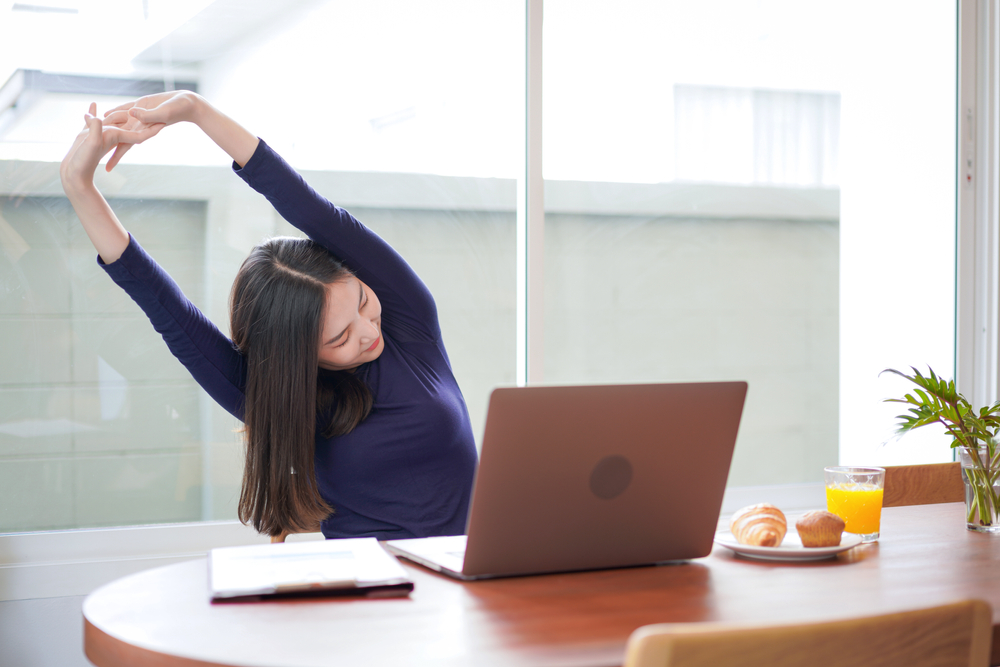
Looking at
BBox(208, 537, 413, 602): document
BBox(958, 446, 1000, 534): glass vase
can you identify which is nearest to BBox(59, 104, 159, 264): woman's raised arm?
BBox(208, 537, 413, 602): document

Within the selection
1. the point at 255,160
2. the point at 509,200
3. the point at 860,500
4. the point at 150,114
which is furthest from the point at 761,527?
the point at 509,200

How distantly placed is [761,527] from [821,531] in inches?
3.1

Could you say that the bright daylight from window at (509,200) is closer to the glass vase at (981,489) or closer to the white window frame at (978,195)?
the white window frame at (978,195)

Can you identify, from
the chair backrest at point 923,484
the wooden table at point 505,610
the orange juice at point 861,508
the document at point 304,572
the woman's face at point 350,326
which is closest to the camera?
Result: the wooden table at point 505,610

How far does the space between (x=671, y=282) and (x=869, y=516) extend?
1.34 metres

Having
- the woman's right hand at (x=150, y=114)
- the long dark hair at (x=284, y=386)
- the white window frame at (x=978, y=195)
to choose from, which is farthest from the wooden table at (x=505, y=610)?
the white window frame at (x=978, y=195)

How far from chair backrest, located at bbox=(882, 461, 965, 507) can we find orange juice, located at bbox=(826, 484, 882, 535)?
1.81ft

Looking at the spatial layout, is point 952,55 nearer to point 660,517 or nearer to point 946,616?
point 660,517

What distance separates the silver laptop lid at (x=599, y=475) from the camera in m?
0.92

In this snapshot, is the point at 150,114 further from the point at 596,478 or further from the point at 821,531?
the point at 821,531

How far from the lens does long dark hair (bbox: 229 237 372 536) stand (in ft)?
4.65

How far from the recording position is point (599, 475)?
97 cm

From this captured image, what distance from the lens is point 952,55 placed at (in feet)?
8.96

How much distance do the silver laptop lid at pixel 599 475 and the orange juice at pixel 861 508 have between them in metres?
0.29
